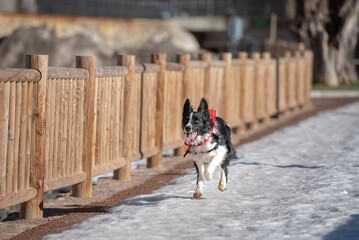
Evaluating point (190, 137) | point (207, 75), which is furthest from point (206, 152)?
point (207, 75)

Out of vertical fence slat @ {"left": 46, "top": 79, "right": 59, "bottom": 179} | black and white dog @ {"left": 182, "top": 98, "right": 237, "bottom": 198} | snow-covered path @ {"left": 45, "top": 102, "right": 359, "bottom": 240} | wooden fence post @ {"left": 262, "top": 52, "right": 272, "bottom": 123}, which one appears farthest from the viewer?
wooden fence post @ {"left": 262, "top": 52, "right": 272, "bottom": 123}

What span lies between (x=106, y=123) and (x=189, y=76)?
3.83 meters

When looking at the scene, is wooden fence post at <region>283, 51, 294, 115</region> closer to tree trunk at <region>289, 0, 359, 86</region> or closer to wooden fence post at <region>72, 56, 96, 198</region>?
wooden fence post at <region>72, 56, 96, 198</region>

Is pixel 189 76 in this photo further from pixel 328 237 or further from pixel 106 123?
pixel 328 237

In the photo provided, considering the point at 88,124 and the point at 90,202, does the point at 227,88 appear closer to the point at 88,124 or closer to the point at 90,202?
the point at 88,124

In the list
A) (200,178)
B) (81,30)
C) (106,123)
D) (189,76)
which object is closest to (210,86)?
(189,76)

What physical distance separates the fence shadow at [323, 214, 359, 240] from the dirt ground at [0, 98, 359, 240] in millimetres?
2531

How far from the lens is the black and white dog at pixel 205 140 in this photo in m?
8.61

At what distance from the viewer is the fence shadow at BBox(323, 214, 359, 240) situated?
23.0 ft

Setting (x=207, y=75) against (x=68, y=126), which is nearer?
(x=68, y=126)

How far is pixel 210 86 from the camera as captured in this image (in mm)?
15531

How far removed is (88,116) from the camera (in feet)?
32.2

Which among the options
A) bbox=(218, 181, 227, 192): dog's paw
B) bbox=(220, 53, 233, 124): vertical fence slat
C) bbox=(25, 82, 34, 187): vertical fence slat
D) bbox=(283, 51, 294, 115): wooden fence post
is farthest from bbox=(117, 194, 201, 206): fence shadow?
bbox=(283, 51, 294, 115): wooden fence post

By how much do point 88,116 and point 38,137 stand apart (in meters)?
1.37
